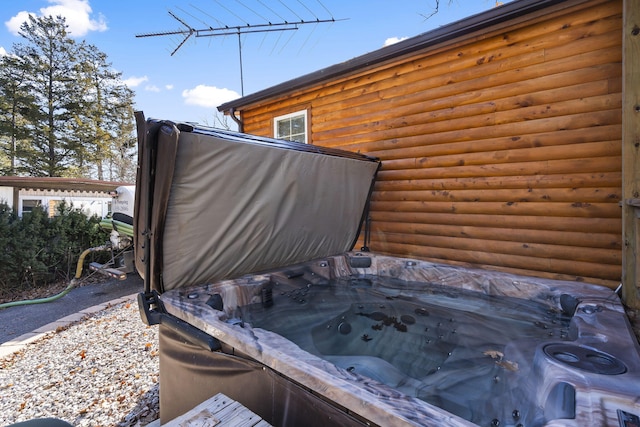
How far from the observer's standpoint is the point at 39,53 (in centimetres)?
1213

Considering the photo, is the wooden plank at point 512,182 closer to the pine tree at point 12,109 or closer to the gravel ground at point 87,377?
the gravel ground at point 87,377

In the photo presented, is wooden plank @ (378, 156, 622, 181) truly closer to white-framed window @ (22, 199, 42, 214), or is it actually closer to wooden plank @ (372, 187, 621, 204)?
wooden plank @ (372, 187, 621, 204)

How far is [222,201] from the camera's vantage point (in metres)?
2.26

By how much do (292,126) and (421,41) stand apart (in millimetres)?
2385

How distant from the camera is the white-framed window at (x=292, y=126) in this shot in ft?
15.9

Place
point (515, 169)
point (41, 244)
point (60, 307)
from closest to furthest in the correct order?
point (515, 169), point (60, 307), point (41, 244)

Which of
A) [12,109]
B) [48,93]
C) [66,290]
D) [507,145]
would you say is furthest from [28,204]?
[507,145]

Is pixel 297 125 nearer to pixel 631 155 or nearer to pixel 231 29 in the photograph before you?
pixel 231 29

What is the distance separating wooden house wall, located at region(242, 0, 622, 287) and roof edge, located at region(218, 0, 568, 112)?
11cm

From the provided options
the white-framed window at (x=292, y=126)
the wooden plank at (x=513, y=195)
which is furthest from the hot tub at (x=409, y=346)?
the white-framed window at (x=292, y=126)

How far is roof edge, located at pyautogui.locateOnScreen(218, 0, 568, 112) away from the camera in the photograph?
8.95 ft

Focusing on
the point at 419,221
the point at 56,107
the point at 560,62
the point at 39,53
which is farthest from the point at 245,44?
the point at 39,53

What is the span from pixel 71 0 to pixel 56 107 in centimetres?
421

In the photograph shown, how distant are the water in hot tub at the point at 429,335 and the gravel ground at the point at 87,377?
1.06 meters
